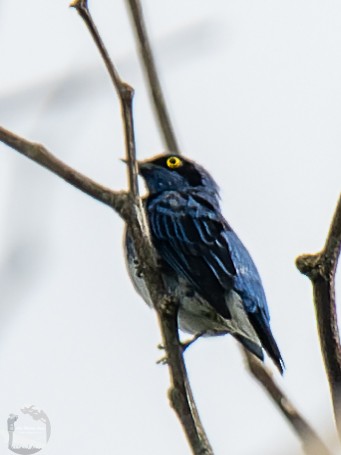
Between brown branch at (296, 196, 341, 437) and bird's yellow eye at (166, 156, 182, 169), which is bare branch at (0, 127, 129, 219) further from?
bird's yellow eye at (166, 156, 182, 169)

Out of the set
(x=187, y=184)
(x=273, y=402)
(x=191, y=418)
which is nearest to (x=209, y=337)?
(x=187, y=184)

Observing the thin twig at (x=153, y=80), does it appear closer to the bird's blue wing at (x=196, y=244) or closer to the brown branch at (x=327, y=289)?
the bird's blue wing at (x=196, y=244)

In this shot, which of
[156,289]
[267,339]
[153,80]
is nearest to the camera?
[156,289]

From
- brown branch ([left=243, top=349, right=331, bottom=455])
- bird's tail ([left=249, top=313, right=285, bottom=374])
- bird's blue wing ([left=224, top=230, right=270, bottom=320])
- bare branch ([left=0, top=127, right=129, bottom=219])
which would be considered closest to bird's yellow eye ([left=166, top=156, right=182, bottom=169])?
bird's blue wing ([left=224, top=230, right=270, bottom=320])

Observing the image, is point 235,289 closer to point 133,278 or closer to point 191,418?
point 133,278

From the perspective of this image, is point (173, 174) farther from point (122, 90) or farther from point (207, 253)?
point (122, 90)

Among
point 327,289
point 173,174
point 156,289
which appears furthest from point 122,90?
point 173,174
